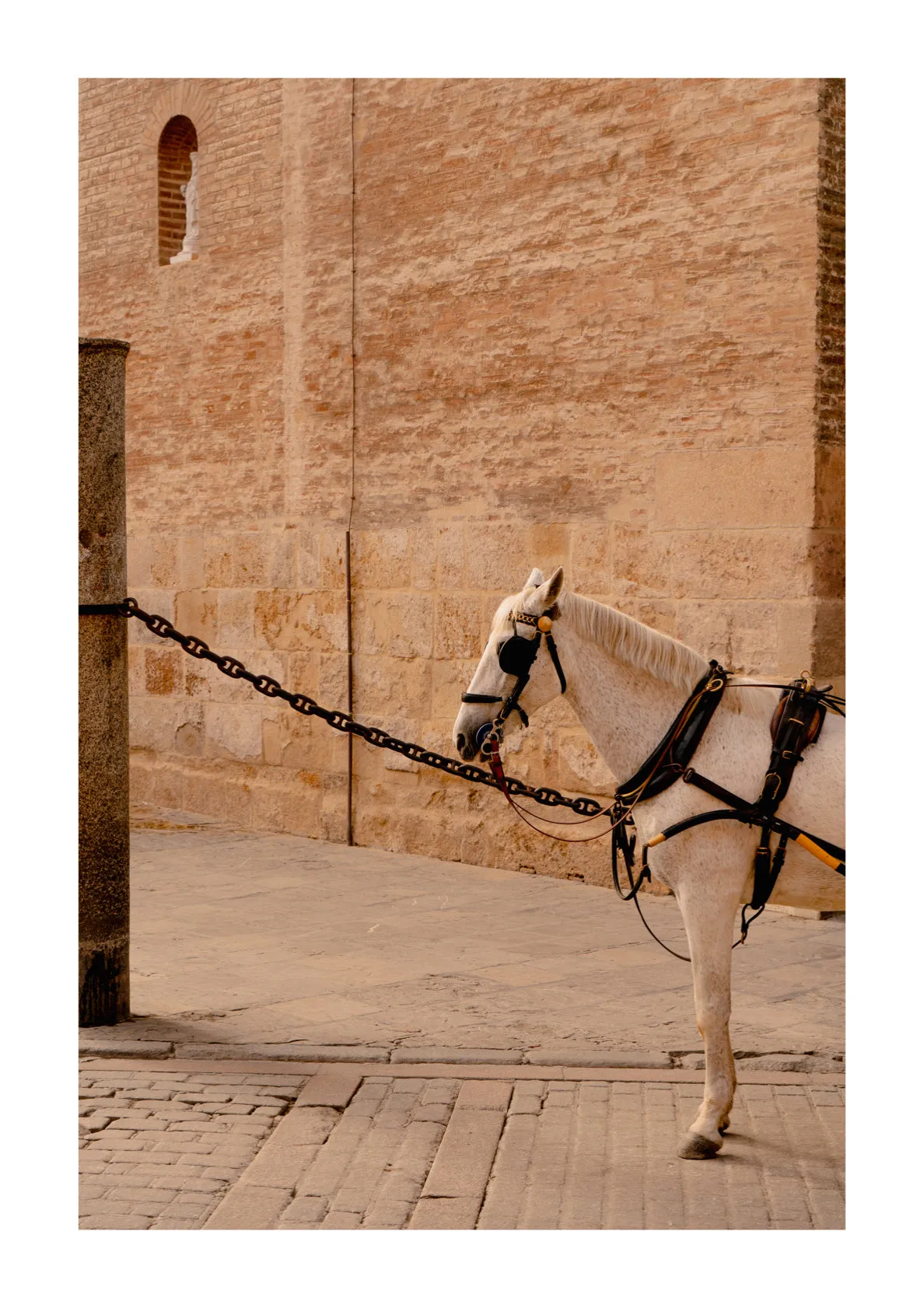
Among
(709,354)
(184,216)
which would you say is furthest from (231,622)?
(709,354)

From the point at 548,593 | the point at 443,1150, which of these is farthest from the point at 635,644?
the point at 443,1150

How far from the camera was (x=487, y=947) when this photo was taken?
7238mm

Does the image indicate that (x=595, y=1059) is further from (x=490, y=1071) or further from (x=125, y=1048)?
(x=125, y=1048)

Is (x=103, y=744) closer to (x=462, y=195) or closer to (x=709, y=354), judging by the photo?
(x=709, y=354)

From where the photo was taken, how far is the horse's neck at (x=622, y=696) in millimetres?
4441

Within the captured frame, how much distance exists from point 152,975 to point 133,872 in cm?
256

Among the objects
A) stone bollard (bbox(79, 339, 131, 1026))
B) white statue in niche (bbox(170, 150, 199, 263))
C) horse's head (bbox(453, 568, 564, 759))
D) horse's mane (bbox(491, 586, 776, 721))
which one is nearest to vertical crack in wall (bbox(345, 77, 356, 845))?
white statue in niche (bbox(170, 150, 199, 263))

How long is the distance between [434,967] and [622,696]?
2817 mm

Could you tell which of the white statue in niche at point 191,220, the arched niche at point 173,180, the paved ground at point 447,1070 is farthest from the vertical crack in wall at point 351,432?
the arched niche at point 173,180

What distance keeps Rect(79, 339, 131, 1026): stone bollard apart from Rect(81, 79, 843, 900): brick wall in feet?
11.1

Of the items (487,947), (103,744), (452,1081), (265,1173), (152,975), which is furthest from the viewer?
(487,947)

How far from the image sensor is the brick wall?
7.82m

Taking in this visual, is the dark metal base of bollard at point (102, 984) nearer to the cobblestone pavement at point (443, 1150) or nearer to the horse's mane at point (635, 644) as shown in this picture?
the cobblestone pavement at point (443, 1150)

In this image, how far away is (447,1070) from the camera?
17.4ft
